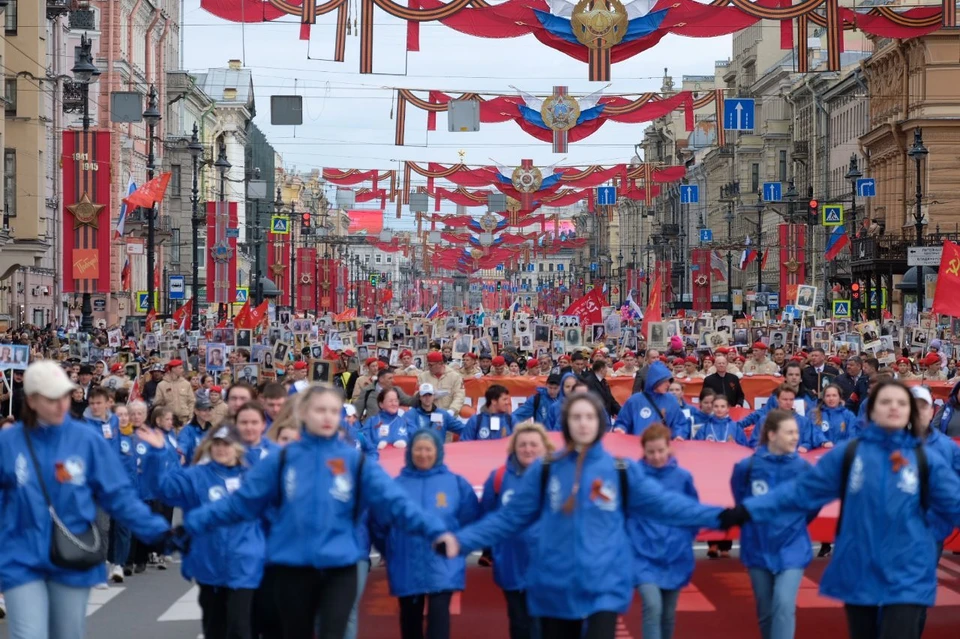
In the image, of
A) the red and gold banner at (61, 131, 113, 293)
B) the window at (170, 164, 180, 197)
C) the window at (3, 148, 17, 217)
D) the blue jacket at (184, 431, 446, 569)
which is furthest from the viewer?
the window at (170, 164, 180, 197)

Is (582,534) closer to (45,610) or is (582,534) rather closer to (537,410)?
(45,610)

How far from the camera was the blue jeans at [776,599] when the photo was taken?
31.4 ft

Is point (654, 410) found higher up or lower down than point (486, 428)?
higher up

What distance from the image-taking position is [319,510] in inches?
316

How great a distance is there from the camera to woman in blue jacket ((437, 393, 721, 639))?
7.62 meters

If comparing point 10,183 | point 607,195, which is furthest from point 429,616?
point 607,195

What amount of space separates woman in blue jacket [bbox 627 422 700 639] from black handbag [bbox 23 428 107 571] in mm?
3128

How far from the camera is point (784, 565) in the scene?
961cm

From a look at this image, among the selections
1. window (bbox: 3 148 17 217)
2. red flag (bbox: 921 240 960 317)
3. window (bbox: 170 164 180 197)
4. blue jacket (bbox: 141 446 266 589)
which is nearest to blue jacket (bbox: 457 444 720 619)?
blue jacket (bbox: 141 446 266 589)

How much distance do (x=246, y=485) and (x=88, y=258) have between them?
1017 inches

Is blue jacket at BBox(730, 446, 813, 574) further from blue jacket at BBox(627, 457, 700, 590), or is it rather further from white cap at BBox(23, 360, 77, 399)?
white cap at BBox(23, 360, 77, 399)

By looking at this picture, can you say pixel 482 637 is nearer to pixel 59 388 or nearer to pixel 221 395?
pixel 59 388

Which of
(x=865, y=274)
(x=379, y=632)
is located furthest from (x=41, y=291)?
(x=379, y=632)

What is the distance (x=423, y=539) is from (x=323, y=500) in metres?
1.53
